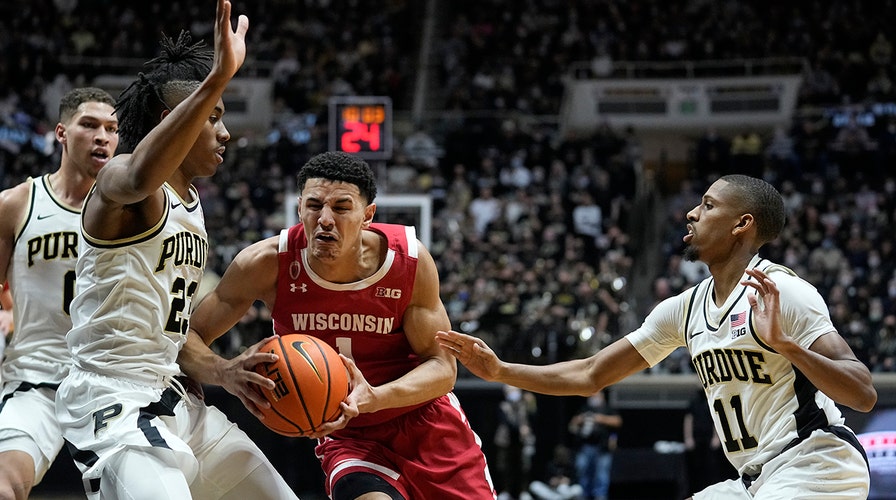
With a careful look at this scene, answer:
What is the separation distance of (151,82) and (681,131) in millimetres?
20249

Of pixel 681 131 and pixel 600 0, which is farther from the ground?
pixel 600 0

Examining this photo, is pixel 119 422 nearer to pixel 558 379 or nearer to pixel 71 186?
pixel 71 186

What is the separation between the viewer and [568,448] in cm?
1152

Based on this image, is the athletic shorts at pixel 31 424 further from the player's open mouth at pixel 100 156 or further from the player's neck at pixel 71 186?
the player's open mouth at pixel 100 156

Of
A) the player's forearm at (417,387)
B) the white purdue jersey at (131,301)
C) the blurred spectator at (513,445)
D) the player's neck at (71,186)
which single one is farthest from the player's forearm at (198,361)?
the blurred spectator at (513,445)

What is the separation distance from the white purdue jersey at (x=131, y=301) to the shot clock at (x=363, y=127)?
9105 mm

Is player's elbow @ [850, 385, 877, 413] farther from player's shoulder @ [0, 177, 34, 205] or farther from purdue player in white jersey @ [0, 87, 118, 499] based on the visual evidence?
player's shoulder @ [0, 177, 34, 205]

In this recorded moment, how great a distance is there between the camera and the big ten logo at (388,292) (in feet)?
15.5

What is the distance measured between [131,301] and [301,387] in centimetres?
69

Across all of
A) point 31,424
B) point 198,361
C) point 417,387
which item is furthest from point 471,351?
point 31,424

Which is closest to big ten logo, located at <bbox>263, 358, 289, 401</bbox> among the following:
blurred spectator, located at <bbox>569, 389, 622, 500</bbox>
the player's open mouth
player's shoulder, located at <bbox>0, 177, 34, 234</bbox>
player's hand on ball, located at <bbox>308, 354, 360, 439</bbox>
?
player's hand on ball, located at <bbox>308, 354, 360, 439</bbox>

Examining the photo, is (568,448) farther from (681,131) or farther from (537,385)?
(681,131)

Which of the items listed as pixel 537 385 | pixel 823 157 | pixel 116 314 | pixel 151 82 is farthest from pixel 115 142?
pixel 823 157

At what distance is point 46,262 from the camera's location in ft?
16.3
